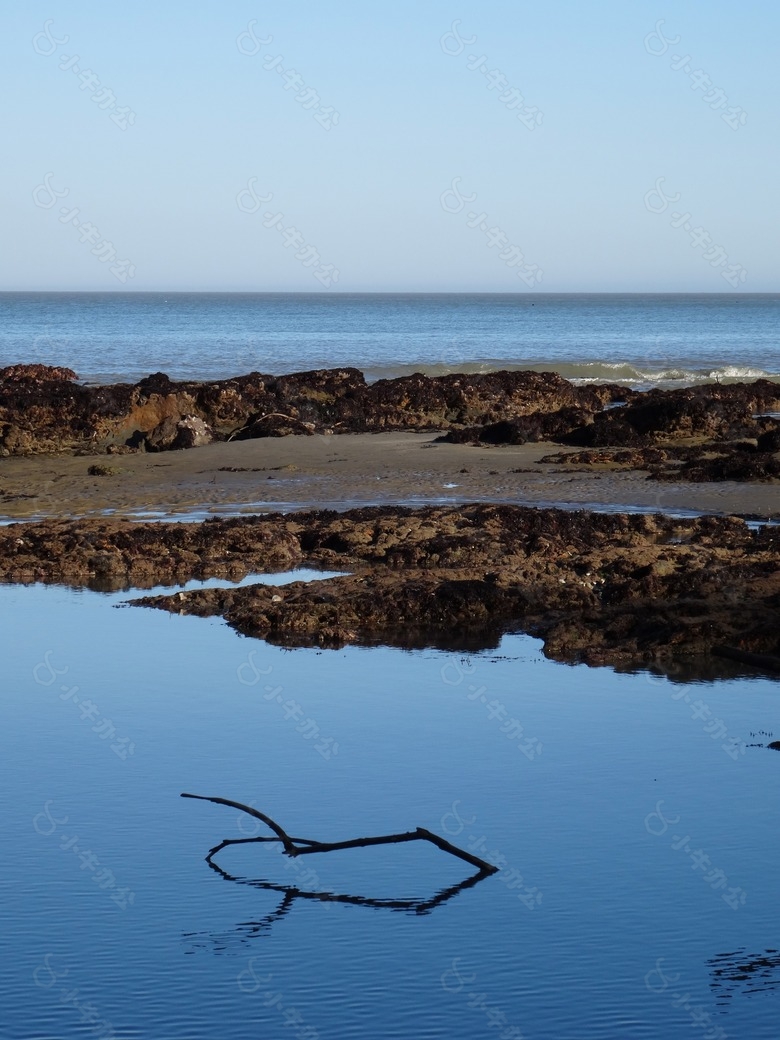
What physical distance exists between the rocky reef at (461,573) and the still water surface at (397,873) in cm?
113

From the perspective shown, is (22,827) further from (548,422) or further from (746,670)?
(548,422)

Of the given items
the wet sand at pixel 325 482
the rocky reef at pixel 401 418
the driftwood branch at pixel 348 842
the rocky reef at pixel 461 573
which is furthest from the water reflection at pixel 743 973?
the rocky reef at pixel 401 418

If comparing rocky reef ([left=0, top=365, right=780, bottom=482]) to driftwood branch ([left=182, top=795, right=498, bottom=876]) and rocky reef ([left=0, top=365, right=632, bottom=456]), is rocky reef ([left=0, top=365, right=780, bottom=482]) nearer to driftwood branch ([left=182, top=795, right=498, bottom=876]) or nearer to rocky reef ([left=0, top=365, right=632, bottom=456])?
rocky reef ([left=0, top=365, right=632, bottom=456])

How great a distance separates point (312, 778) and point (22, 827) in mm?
1254

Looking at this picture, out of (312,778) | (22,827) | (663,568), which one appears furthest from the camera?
(663,568)

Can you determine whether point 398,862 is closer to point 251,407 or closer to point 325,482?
point 325,482

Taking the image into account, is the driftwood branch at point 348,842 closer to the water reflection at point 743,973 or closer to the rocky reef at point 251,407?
the water reflection at point 743,973

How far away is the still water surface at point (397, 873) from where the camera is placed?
4.10m

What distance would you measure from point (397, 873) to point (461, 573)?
5.30 metres

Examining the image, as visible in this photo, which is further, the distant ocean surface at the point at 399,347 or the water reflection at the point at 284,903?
the distant ocean surface at the point at 399,347

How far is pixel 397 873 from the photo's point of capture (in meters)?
5.06

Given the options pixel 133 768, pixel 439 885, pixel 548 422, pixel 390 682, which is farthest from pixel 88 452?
pixel 439 885

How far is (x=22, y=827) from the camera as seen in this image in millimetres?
5426

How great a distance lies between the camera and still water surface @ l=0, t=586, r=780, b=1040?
13.4ft
